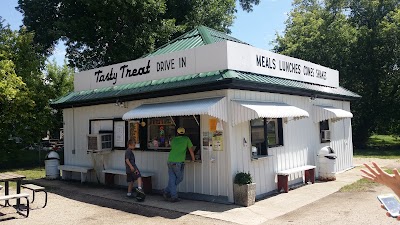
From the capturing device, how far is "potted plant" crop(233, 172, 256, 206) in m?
7.96

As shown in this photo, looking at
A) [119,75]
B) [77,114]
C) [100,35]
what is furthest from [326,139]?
[100,35]

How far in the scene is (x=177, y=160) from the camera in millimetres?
8523

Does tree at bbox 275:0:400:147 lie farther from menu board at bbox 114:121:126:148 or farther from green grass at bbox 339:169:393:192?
menu board at bbox 114:121:126:148

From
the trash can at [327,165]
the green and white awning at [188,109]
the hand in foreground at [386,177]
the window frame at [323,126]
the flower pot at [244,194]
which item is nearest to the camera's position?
the hand in foreground at [386,177]

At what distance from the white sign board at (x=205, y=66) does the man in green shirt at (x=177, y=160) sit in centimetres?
190

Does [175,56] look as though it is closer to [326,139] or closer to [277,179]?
[277,179]

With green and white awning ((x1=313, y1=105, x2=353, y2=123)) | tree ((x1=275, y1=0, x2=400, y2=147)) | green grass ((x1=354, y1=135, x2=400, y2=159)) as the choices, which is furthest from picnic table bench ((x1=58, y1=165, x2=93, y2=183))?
tree ((x1=275, y1=0, x2=400, y2=147))

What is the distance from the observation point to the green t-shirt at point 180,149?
854 cm

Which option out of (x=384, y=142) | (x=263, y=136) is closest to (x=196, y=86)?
(x=263, y=136)

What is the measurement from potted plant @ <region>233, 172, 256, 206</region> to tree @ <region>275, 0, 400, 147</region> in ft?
72.6

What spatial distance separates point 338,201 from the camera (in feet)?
27.6

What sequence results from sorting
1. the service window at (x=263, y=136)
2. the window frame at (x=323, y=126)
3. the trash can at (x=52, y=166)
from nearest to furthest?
1. the service window at (x=263, y=136)
2. the window frame at (x=323, y=126)
3. the trash can at (x=52, y=166)

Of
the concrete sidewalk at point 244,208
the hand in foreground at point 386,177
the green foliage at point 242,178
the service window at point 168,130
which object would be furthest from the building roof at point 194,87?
the hand in foreground at point 386,177

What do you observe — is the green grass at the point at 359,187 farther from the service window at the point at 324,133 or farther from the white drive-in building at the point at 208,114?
the service window at the point at 324,133
